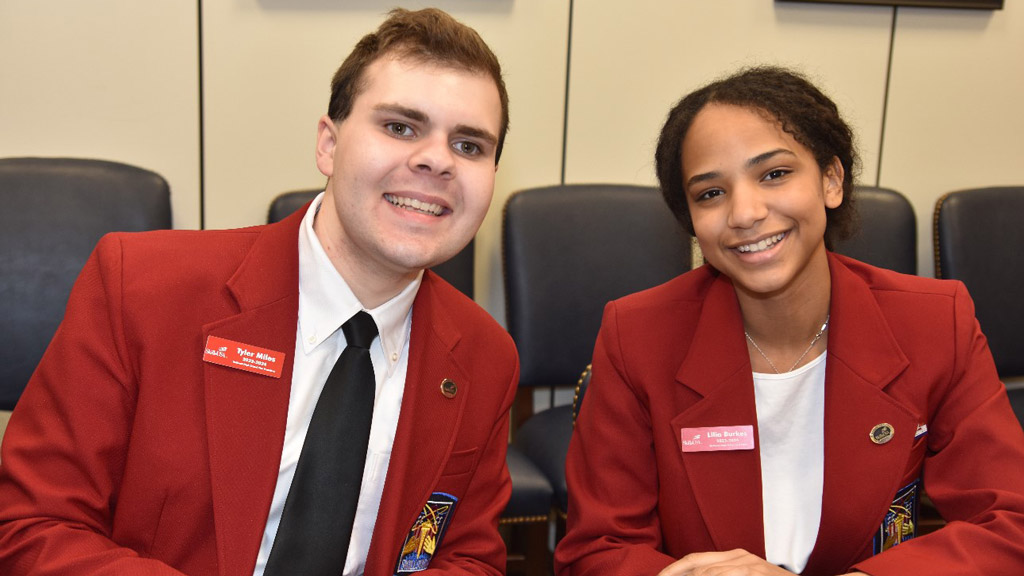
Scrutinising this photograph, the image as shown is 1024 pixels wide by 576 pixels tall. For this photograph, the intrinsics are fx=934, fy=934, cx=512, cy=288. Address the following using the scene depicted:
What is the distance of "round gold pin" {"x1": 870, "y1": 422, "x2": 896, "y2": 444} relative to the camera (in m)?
1.86

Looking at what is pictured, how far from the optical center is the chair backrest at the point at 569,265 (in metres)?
3.08

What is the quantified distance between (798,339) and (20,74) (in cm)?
253

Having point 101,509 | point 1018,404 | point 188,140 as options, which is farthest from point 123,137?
point 1018,404

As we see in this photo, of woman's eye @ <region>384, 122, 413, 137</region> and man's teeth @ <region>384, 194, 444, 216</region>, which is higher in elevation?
woman's eye @ <region>384, 122, 413, 137</region>

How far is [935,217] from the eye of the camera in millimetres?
3371

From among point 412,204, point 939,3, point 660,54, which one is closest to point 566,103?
point 660,54

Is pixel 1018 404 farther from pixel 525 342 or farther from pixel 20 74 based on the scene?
pixel 20 74

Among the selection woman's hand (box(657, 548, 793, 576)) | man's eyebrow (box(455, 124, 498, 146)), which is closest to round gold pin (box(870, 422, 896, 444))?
woman's hand (box(657, 548, 793, 576))

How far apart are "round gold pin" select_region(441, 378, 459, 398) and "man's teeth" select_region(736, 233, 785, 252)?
65 centimetres

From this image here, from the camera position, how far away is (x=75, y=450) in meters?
1.54

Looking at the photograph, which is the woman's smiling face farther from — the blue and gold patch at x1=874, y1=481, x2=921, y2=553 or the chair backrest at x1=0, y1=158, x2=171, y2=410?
the chair backrest at x1=0, y1=158, x2=171, y2=410

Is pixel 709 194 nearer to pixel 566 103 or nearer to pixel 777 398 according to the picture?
pixel 777 398

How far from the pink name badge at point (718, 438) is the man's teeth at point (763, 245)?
0.36 m

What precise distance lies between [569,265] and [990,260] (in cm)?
151
